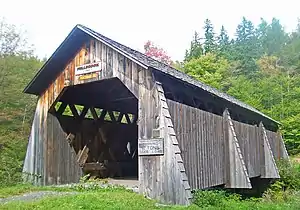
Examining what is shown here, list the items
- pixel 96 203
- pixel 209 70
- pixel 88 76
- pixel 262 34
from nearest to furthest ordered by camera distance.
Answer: pixel 96 203, pixel 88 76, pixel 209 70, pixel 262 34

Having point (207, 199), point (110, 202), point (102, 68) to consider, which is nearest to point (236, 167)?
point (207, 199)

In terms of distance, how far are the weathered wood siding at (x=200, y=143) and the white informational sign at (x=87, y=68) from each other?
281cm

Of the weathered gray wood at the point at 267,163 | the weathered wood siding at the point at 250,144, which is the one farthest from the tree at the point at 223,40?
the weathered wood siding at the point at 250,144

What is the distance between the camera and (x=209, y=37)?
53.2 m

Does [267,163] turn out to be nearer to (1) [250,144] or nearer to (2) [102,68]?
(1) [250,144]

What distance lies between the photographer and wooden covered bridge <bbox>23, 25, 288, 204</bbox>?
9.83m

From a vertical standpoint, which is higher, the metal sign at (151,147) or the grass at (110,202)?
the metal sign at (151,147)

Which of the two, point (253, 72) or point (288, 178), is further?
point (253, 72)

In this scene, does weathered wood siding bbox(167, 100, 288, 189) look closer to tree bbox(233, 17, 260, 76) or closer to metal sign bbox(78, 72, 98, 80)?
metal sign bbox(78, 72, 98, 80)

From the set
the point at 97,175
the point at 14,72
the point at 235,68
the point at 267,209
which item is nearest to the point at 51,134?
the point at 97,175

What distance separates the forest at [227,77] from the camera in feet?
65.4

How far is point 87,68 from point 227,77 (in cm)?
2768

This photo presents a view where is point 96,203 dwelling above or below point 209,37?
below

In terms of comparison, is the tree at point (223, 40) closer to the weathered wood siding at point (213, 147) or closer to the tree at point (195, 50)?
the tree at point (195, 50)
